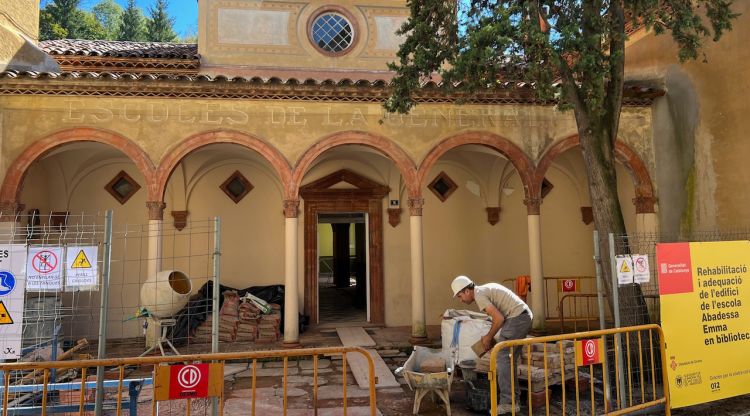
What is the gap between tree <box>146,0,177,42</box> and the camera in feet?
115

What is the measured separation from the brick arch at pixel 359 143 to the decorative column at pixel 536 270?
2.45 metres

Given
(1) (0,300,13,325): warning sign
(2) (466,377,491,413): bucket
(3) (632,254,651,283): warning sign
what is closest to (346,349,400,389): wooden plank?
(2) (466,377,491,413): bucket

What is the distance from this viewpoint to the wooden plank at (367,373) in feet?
22.4

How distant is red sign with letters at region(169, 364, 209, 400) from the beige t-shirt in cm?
309

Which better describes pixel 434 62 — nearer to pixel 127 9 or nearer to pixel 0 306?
pixel 0 306

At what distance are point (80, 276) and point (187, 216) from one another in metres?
6.70

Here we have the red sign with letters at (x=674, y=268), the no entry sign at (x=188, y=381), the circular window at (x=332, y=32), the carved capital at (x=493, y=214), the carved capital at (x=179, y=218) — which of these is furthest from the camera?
the circular window at (x=332, y=32)

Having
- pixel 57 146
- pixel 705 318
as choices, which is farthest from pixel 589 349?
pixel 57 146

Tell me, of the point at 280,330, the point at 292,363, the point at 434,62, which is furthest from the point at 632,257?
the point at 280,330

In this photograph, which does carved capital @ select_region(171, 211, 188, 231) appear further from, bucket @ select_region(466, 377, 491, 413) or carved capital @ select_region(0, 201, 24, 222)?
bucket @ select_region(466, 377, 491, 413)

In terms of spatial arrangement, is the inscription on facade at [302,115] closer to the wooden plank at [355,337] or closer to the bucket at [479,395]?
the wooden plank at [355,337]

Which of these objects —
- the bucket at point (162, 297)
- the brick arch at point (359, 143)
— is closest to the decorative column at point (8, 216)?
the bucket at point (162, 297)

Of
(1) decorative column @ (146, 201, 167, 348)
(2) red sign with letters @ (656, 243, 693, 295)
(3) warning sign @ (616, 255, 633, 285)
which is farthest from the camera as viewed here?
(1) decorative column @ (146, 201, 167, 348)

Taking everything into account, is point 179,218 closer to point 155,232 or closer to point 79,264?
point 155,232
